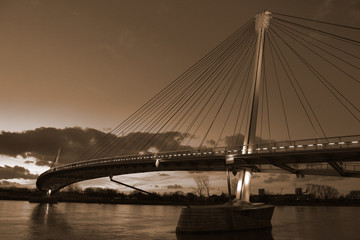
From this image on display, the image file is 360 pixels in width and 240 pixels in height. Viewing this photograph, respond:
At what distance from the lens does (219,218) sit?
2817 cm

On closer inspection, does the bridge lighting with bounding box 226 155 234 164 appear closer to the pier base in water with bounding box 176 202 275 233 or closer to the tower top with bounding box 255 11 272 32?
the pier base in water with bounding box 176 202 275 233

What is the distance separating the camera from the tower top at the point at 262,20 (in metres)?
33.8

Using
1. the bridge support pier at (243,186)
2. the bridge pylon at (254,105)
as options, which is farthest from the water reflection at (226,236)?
the bridge pylon at (254,105)

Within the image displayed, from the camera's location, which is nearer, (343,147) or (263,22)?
(343,147)

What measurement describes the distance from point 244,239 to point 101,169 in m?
29.9

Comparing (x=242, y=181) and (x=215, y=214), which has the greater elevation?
(x=242, y=181)

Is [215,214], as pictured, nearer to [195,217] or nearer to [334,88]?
[195,217]

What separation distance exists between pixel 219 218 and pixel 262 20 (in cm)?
1969

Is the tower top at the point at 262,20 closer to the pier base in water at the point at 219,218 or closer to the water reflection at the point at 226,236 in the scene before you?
the pier base in water at the point at 219,218

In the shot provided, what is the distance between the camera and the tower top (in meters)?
33.8

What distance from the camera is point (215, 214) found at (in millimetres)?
28234

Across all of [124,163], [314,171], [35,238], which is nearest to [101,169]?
[124,163]

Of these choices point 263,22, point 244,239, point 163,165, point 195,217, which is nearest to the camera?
point 244,239

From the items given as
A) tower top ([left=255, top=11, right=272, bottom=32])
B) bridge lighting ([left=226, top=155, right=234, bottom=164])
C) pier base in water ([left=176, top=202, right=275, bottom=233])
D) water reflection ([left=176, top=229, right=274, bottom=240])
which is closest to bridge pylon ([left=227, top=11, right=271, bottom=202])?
tower top ([left=255, top=11, right=272, bottom=32])
